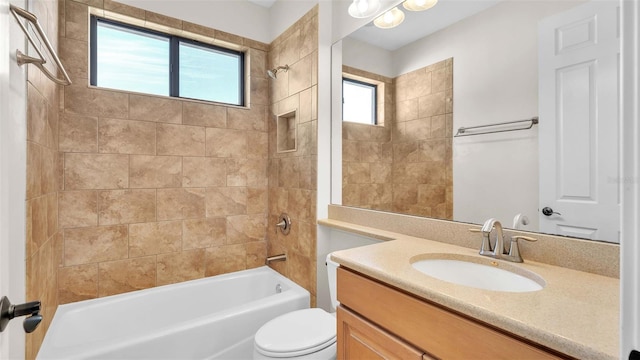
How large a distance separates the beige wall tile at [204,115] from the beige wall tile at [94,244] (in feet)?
3.10

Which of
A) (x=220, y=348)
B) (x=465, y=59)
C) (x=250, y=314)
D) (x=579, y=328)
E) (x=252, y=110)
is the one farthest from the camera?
(x=252, y=110)

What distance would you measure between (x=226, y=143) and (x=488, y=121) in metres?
1.92

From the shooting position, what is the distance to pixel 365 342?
102cm

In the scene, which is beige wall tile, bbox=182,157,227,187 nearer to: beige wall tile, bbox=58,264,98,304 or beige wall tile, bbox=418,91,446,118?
beige wall tile, bbox=58,264,98,304

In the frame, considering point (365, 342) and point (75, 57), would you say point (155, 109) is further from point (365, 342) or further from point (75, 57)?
point (365, 342)

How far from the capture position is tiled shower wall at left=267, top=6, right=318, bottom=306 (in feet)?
6.89

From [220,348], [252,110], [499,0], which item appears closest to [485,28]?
[499,0]

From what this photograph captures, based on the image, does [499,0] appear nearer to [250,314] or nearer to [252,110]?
[252,110]

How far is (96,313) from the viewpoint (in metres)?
1.88

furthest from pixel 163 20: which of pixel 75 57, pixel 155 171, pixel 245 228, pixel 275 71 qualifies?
pixel 245 228

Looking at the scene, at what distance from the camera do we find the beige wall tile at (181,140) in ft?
7.18

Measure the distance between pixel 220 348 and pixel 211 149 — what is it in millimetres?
1453
